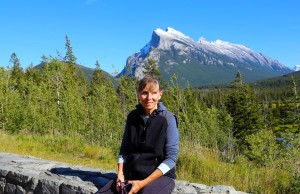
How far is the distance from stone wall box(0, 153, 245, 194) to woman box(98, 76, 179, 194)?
54cm

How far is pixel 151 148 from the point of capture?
3.47m

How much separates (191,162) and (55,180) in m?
3.41

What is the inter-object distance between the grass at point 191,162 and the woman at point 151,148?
8.17 feet

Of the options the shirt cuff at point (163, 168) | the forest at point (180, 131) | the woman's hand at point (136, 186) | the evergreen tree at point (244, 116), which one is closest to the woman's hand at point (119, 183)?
the woman's hand at point (136, 186)

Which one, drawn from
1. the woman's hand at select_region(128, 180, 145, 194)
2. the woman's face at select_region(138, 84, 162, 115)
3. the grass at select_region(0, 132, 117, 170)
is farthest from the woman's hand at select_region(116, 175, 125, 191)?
the grass at select_region(0, 132, 117, 170)

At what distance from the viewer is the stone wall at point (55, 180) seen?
13.3ft

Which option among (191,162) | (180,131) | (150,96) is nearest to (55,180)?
(150,96)

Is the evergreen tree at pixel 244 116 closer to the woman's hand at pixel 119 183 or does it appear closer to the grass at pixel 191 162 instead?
the grass at pixel 191 162

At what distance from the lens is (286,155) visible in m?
7.33

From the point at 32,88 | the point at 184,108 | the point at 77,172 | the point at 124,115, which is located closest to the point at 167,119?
the point at 77,172

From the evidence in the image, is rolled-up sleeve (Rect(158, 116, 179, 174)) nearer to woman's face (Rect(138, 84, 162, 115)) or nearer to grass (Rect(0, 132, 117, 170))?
woman's face (Rect(138, 84, 162, 115))

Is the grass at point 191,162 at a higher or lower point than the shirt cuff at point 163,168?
lower

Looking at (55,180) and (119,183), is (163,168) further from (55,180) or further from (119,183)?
(55,180)

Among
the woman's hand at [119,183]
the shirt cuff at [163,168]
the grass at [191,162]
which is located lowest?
the grass at [191,162]
